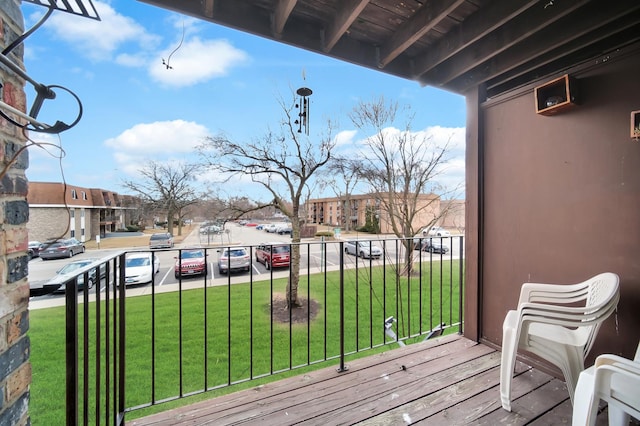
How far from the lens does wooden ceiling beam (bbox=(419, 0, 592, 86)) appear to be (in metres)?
1.53

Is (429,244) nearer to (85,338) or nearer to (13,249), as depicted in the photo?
(85,338)

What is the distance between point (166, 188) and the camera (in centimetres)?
1335

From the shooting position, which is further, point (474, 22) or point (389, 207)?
point (389, 207)

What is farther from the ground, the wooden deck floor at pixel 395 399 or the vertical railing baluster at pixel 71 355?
the vertical railing baluster at pixel 71 355

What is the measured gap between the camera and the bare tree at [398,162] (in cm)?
765

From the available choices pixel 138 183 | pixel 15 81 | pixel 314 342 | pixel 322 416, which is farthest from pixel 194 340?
pixel 138 183

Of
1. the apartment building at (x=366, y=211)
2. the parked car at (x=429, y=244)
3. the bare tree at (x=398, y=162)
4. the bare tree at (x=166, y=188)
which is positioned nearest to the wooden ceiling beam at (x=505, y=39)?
the parked car at (x=429, y=244)

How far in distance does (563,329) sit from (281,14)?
248 cm

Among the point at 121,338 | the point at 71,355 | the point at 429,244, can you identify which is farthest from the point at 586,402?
the point at 429,244

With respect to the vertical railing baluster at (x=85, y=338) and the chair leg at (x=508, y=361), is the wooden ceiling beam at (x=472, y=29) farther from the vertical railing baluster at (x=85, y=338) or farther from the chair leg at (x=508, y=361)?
the vertical railing baluster at (x=85, y=338)

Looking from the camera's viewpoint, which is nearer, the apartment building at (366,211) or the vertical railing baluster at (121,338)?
the vertical railing baluster at (121,338)

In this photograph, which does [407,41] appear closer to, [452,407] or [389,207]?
[452,407]

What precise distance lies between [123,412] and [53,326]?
6774 mm

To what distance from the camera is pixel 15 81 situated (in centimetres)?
80
